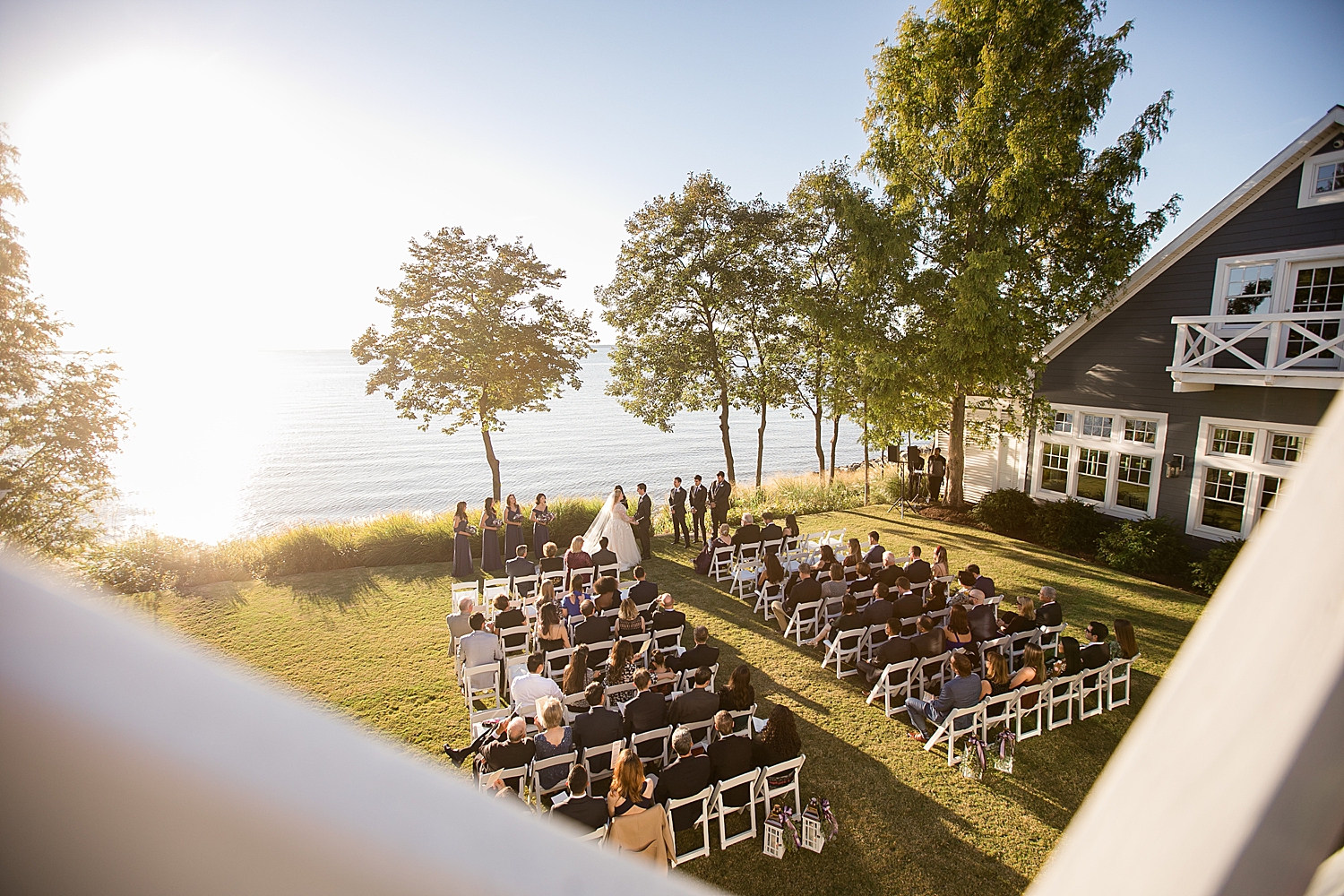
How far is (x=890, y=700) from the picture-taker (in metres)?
9.73

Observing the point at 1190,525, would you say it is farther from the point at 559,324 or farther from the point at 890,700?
the point at 559,324

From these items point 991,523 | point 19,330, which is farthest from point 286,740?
point 991,523

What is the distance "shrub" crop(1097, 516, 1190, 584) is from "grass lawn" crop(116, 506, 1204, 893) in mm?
482

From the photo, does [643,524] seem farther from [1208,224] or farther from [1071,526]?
[1208,224]

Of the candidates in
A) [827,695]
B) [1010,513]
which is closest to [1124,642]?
[827,695]

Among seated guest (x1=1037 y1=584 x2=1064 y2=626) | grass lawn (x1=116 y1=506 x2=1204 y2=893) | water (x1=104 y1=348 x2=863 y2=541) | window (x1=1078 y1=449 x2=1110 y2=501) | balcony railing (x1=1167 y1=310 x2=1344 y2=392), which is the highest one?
balcony railing (x1=1167 y1=310 x2=1344 y2=392)

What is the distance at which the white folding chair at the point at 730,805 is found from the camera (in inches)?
265

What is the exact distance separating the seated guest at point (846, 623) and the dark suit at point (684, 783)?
13.6 feet

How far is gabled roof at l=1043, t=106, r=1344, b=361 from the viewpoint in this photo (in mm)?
13648

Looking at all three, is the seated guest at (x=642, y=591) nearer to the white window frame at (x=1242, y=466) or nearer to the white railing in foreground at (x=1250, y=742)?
the white railing in foreground at (x=1250, y=742)

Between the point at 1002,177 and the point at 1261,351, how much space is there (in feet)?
23.8

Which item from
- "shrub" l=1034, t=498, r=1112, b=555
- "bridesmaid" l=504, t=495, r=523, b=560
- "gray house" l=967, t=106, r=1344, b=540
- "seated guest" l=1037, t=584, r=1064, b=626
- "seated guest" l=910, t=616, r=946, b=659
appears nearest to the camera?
"seated guest" l=910, t=616, r=946, b=659

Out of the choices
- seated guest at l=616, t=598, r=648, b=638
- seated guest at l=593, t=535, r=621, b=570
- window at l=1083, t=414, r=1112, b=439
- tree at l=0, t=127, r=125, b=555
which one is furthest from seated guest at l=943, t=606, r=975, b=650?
tree at l=0, t=127, r=125, b=555

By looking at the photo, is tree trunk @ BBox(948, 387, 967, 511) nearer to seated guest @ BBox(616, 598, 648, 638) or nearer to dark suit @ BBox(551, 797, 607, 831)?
seated guest @ BBox(616, 598, 648, 638)
